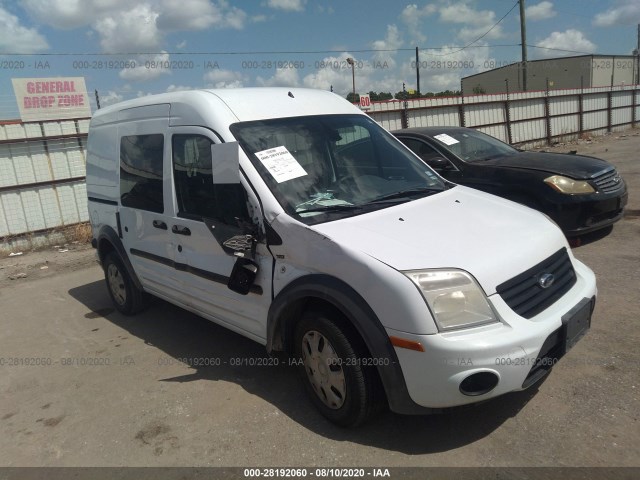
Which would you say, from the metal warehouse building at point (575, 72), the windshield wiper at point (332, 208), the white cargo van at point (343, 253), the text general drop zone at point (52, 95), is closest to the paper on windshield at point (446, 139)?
the white cargo van at point (343, 253)

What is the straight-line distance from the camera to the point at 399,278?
246 cm

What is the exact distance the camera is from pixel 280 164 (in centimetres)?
328

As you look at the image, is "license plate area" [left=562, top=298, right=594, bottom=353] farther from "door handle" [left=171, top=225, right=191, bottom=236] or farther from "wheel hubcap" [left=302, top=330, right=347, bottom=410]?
"door handle" [left=171, top=225, right=191, bottom=236]

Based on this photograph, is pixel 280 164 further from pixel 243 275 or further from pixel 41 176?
pixel 41 176

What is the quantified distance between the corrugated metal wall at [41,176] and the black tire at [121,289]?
14.2ft

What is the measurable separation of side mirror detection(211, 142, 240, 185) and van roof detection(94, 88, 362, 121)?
0.29 meters

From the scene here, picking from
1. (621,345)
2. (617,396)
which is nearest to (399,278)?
(617,396)

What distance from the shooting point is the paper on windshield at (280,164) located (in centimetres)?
323

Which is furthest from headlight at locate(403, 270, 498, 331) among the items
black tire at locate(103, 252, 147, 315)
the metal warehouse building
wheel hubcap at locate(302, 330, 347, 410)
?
the metal warehouse building

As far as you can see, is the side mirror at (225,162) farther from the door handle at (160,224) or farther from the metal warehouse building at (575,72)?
the metal warehouse building at (575,72)

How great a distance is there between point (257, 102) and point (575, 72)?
54.1 meters

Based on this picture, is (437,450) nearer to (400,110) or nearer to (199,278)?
(199,278)

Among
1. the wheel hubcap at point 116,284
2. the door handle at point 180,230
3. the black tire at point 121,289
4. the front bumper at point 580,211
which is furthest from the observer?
the front bumper at point 580,211

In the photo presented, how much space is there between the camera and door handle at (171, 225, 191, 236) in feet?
12.6
